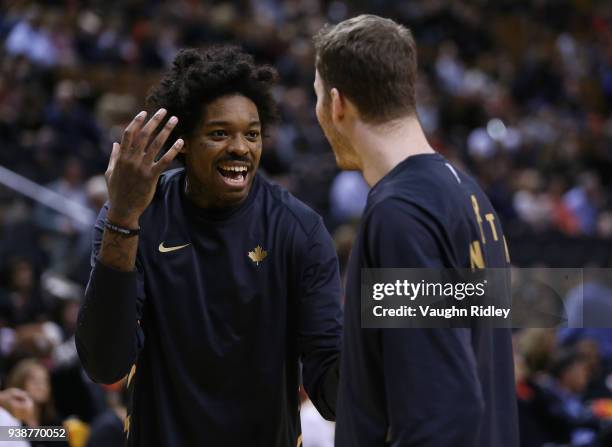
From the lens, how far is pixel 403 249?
93.1 inches

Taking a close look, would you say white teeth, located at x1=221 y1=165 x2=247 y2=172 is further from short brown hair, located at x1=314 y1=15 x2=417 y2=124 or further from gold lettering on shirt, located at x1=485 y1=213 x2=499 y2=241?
gold lettering on shirt, located at x1=485 y1=213 x2=499 y2=241

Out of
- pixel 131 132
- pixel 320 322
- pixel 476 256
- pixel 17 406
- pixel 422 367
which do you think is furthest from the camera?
pixel 17 406

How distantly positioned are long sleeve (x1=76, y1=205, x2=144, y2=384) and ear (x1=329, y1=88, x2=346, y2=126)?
2.61ft

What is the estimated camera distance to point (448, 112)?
1731 cm

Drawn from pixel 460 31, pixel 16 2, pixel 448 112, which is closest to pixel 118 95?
pixel 16 2

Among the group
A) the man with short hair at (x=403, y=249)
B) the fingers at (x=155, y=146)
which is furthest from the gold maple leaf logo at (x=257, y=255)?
the man with short hair at (x=403, y=249)

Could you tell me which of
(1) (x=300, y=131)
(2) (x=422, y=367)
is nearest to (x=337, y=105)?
(2) (x=422, y=367)

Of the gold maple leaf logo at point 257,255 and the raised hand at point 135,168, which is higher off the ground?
the raised hand at point 135,168

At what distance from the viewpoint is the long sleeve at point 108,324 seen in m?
2.95

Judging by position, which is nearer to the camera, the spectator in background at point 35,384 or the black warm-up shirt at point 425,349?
the black warm-up shirt at point 425,349

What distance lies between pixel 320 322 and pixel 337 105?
844mm

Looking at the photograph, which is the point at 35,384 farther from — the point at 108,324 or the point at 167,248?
the point at 108,324

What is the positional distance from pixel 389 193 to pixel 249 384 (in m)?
1.02

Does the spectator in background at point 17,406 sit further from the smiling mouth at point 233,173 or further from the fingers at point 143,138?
the fingers at point 143,138
